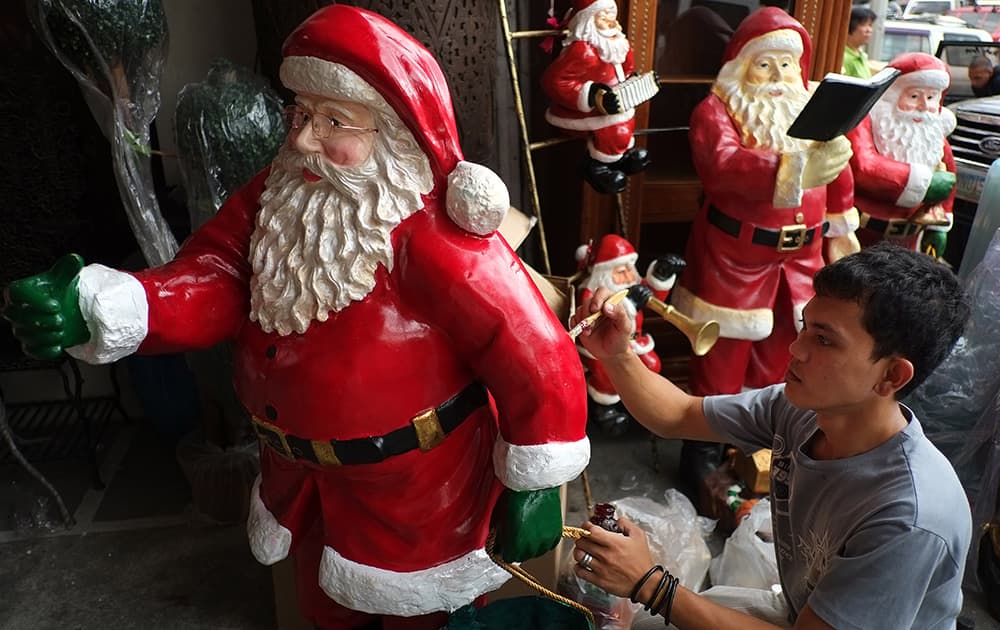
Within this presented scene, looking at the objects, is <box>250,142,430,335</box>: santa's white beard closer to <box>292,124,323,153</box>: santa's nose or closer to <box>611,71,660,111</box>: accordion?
<box>292,124,323,153</box>: santa's nose

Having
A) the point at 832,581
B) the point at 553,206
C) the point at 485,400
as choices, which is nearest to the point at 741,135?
the point at 553,206

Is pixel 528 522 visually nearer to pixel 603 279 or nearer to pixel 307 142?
pixel 307 142

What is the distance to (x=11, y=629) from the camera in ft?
6.35

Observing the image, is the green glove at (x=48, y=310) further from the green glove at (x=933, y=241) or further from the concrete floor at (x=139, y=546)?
the green glove at (x=933, y=241)

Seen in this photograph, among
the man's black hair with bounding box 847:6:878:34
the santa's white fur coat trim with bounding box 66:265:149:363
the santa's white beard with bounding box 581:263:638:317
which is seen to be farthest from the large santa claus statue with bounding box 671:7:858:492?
the santa's white fur coat trim with bounding box 66:265:149:363

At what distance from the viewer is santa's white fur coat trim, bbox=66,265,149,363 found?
112 cm

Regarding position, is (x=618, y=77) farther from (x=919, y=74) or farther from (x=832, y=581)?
(x=832, y=581)

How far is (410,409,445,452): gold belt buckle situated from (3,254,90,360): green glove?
20.0 inches

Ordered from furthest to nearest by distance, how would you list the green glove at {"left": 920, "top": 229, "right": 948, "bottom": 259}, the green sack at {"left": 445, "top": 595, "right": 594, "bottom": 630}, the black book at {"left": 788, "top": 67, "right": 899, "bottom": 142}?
the green glove at {"left": 920, "top": 229, "right": 948, "bottom": 259}
the black book at {"left": 788, "top": 67, "right": 899, "bottom": 142}
the green sack at {"left": 445, "top": 595, "right": 594, "bottom": 630}

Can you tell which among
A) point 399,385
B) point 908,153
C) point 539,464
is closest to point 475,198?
point 399,385

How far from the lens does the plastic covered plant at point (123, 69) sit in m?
1.75

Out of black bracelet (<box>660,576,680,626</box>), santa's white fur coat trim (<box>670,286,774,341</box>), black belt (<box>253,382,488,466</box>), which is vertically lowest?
santa's white fur coat trim (<box>670,286,774,341</box>)

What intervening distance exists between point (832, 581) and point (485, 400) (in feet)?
1.90

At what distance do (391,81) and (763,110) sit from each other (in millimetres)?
1340
